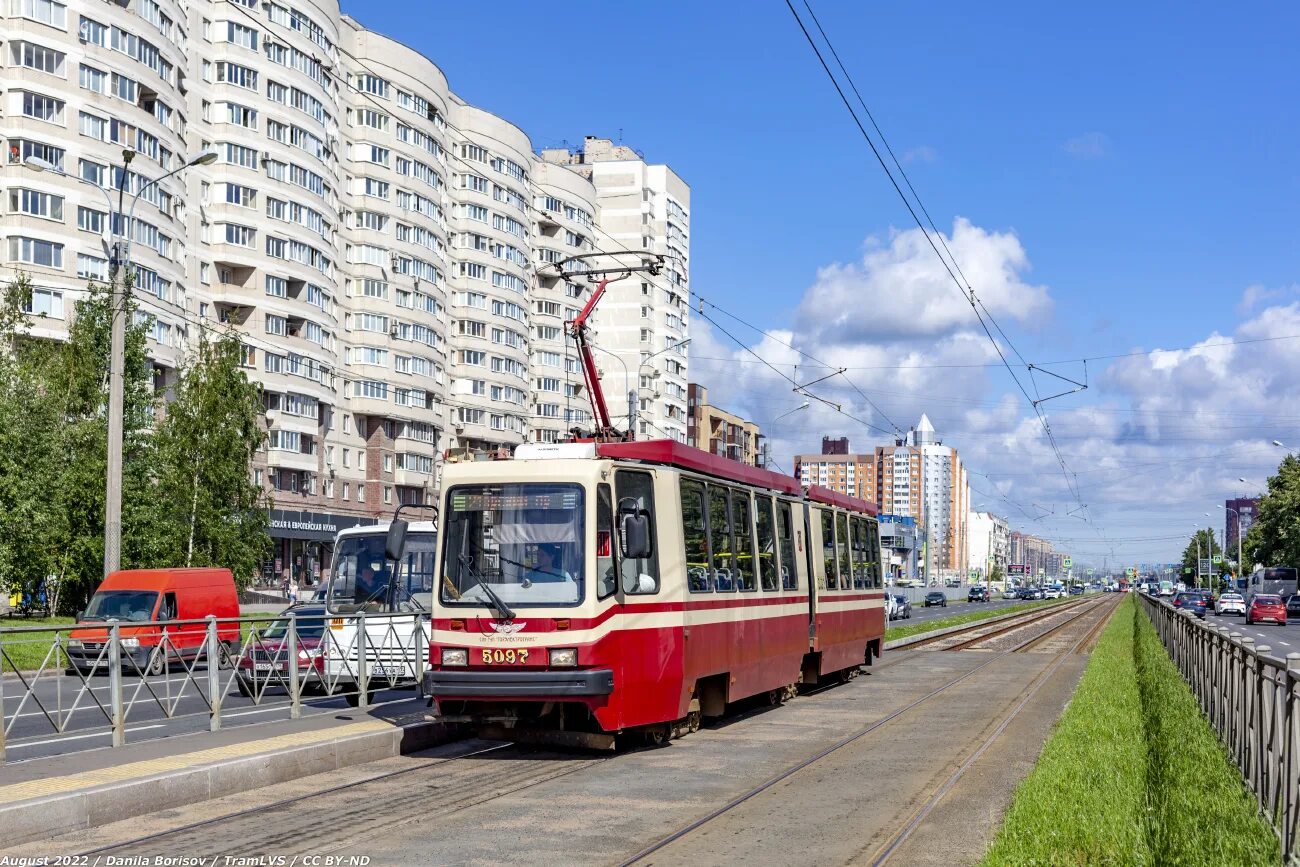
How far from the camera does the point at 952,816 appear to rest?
34.4 feet

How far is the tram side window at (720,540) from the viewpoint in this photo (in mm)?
16141

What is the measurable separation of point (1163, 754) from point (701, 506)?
548 centimetres

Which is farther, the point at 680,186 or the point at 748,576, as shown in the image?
the point at 680,186

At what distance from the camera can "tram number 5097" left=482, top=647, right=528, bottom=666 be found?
1338 cm

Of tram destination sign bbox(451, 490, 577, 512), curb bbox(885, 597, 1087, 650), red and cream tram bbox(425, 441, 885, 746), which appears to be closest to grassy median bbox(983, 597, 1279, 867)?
red and cream tram bbox(425, 441, 885, 746)

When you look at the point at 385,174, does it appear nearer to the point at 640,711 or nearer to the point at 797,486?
the point at 797,486

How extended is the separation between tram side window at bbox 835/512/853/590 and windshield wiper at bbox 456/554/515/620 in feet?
31.8

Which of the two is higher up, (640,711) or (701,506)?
(701,506)

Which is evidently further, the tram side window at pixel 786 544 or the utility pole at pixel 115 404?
the utility pole at pixel 115 404

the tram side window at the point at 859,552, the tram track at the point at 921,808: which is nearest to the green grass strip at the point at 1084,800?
the tram track at the point at 921,808

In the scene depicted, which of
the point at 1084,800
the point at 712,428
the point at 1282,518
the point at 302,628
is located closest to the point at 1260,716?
the point at 1084,800

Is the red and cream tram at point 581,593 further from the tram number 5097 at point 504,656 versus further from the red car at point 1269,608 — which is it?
the red car at point 1269,608

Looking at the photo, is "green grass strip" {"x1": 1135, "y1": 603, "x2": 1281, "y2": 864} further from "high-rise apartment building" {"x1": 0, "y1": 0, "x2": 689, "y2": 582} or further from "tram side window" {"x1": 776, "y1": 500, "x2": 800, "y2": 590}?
"high-rise apartment building" {"x1": 0, "y1": 0, "x2": 689, "y2": 582}

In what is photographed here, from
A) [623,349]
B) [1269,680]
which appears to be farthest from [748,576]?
[623,349]
